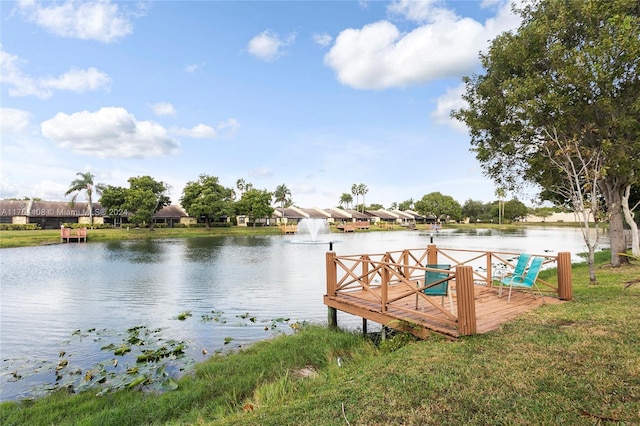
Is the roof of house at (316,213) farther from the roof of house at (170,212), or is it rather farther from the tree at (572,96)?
the tree at (572,96)

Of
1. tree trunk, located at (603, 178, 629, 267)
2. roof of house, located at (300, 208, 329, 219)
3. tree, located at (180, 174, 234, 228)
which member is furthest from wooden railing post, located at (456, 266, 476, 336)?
roof of house, located at (300, 208, 329, 219)

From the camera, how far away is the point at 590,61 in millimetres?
11141

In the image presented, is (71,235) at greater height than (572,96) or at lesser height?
lesser

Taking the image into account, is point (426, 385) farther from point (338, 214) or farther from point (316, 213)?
point (338, 214)

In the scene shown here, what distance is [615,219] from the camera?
13445 millimetres

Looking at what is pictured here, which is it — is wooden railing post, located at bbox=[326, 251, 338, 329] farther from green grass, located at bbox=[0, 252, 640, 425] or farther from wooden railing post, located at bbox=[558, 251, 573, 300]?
wooden railing post, located at bbox=[558, 251, 573, 300]

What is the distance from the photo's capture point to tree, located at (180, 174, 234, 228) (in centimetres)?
5434

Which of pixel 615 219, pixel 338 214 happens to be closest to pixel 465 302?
pixel 615 219

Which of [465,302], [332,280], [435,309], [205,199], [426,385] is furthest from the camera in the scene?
[205,199]

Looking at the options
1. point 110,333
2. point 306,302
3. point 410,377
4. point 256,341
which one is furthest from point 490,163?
point 110,333

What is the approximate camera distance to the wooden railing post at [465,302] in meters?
5.69

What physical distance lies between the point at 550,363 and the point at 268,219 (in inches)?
2831

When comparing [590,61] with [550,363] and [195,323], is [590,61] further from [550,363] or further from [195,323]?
[195,323]

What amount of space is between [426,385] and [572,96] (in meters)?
12.2
